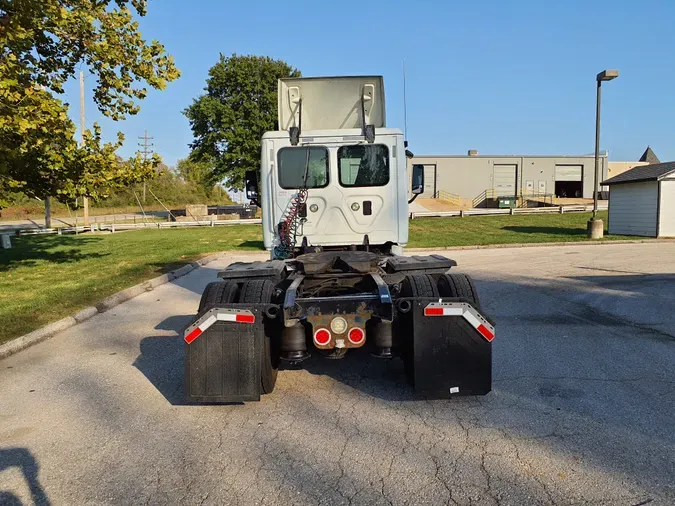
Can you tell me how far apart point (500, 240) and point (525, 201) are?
3335 centimetres

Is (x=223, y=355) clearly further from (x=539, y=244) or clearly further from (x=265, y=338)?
(x=539, y=244)

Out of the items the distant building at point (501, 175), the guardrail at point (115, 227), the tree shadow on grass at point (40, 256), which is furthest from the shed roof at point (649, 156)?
the tree shadow on grass at point (40, 256)

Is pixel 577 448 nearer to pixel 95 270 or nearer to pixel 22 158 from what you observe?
pixel 22 158

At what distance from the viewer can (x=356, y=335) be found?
165 inches

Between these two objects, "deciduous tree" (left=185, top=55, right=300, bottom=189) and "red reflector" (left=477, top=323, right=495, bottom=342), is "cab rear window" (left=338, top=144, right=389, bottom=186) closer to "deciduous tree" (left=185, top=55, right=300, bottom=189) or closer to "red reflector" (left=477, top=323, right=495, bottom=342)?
"red reflector" (left=477, top=323, right=495, bottom=342)

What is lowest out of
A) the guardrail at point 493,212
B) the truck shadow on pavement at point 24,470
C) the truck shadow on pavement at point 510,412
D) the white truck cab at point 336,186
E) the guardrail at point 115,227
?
the truck shadow on pavement at point 24,470

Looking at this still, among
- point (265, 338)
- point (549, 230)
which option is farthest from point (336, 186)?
point (549, 230)

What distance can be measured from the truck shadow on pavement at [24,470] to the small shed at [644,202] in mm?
25005

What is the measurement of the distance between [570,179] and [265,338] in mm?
60557

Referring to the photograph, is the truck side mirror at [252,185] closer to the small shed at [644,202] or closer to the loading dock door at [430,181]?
the small shed at [644,202]

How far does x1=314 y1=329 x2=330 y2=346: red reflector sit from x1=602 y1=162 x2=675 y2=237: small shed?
76.1ft

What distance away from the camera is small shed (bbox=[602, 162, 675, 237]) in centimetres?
2283

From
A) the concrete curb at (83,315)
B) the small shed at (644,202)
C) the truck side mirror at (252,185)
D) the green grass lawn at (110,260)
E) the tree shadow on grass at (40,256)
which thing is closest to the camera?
the concrete curb at (83,315)

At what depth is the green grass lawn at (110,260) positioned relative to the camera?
9.03m
